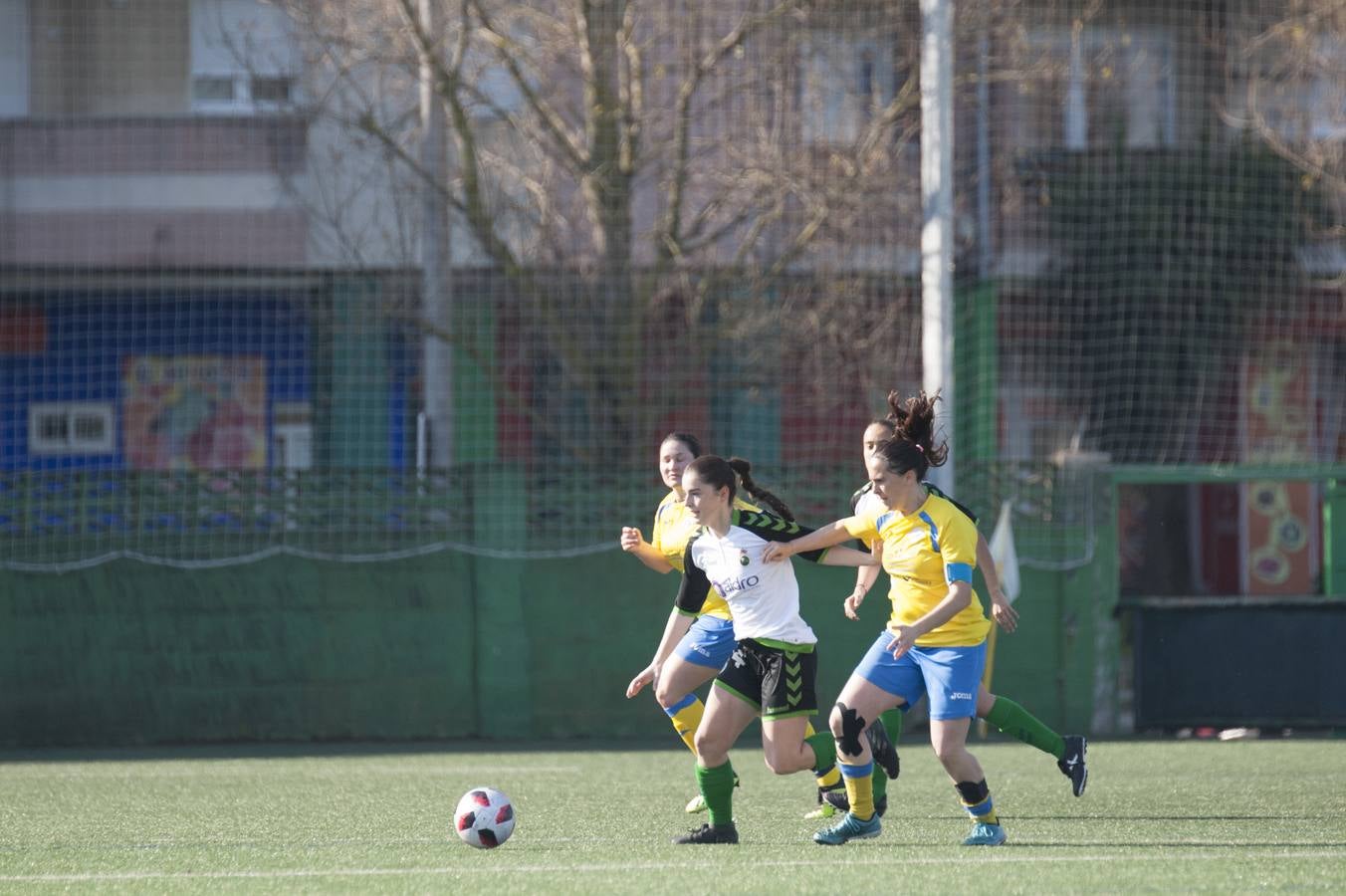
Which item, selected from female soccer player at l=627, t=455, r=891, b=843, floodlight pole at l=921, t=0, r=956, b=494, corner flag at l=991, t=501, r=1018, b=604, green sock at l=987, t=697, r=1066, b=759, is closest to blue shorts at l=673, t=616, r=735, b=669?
female soccer player at l=627, t=455, r=891, b=843

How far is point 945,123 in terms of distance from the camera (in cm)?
1389

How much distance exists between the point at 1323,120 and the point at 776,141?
566cm

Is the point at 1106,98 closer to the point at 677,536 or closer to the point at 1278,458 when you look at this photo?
the point at 1278,458

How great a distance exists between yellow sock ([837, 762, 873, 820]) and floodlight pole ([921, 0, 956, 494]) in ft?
22.3

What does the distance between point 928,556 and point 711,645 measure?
164cm

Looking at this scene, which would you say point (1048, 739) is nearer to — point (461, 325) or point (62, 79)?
point (461, 325)

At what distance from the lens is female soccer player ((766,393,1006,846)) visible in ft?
22.2

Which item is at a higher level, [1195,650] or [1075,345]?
[1075,345]

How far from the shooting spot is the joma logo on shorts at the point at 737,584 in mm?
7129

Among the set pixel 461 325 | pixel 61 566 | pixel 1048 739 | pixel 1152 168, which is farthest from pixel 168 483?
pixel 1152 168

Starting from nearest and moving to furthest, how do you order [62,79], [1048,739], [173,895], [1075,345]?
1. [173,895]
2. [1048,739]
3. [62,79]
4. [1075,345]

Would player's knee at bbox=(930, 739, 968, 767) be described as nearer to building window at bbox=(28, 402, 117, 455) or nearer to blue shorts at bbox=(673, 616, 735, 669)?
blue shorts at bbox=(673, 616, 735, 669)

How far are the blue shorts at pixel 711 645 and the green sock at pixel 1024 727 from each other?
1260 mm

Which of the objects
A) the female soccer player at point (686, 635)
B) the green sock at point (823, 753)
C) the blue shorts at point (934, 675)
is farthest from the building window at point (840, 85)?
the blue shorts at point (934, 675)
